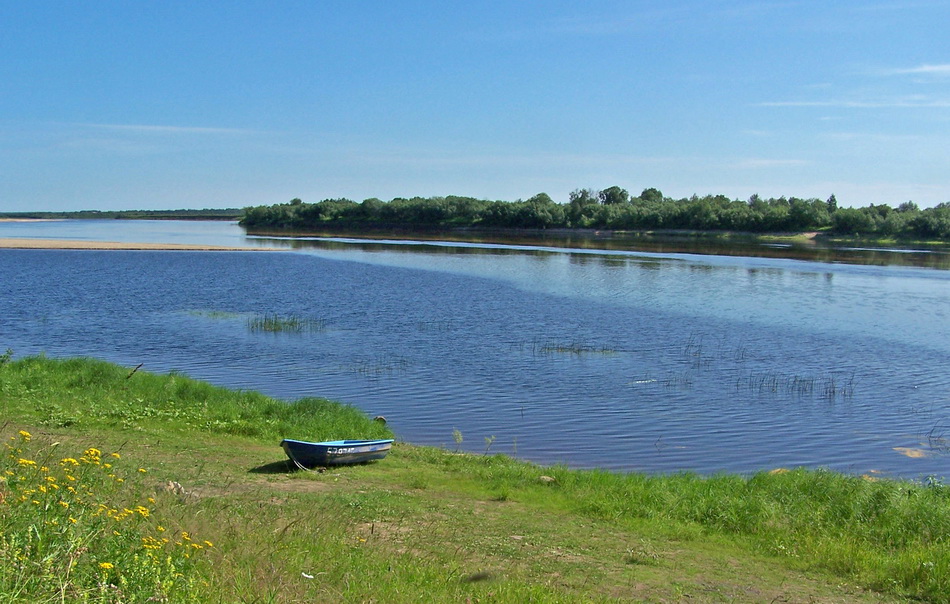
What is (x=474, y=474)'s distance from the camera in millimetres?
15258

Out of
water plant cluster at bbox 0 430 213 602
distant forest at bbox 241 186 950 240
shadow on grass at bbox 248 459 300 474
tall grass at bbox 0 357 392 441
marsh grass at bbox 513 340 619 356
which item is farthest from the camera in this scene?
distant forest at bbox 241 186 950 240

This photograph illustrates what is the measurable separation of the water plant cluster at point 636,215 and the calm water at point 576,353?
7062 centimetres

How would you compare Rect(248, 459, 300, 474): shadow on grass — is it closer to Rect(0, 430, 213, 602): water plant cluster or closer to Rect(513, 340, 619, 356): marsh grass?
Rect(0, 430, 213, 602): water plant cluster

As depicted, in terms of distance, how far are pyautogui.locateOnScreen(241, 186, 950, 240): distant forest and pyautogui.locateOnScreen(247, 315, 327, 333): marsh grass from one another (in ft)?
351

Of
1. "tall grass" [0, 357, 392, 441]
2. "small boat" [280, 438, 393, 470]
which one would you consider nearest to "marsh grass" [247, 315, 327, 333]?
"tall grass" [0, 357, 392, 441]

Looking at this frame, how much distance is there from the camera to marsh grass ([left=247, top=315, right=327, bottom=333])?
34219 mm

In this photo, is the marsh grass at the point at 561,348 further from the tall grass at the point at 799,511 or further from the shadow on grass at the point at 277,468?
the shadow on grass at the point at 277,468

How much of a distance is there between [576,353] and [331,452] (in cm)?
1675

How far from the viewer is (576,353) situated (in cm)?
3030

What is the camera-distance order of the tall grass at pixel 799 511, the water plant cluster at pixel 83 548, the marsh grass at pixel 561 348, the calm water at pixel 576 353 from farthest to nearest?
the marsh grass at pixel 561 348 < the calm water at pixel 576 353 < the tall grass at pixel 799 511 < the water plant cluster at pixel 83 548

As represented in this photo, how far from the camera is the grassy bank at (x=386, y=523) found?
21.7 ft

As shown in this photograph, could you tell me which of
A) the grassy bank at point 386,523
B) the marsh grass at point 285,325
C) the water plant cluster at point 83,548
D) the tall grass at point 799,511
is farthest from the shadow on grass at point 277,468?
the marsh grass at point 285,325

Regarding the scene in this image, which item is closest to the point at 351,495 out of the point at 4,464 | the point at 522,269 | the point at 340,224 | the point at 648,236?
the point at 4,464

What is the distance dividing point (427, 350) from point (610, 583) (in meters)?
20.7
